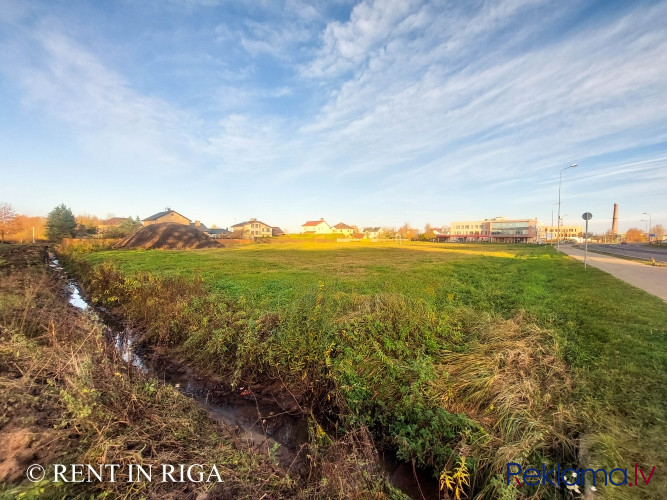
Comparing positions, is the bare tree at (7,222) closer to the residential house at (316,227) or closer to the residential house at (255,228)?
the residential house at (255,228)

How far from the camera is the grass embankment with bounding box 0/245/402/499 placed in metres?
2.68

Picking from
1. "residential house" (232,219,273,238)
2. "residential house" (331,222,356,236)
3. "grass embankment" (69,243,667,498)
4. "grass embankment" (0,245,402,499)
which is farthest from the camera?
"residential house" (331,222,356,236)

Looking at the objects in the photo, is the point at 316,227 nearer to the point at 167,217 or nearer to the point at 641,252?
the point at 167,217

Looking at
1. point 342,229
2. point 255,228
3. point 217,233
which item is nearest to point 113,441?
point 255,228

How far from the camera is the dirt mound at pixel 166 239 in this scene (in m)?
43.9

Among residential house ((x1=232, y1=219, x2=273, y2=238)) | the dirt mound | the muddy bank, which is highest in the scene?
residential house ((x1=232, y1=219, x2=273, y2=238))

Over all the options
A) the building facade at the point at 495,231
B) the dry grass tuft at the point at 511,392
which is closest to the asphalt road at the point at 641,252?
the dry grass tuft at the point at 511,392

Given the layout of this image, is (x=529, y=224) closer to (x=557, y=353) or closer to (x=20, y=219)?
(x=557, y=353)

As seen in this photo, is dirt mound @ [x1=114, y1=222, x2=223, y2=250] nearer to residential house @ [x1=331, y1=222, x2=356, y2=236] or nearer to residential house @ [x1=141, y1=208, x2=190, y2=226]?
residential house @ [x1=141, y1=208, x2=190, y2=226]

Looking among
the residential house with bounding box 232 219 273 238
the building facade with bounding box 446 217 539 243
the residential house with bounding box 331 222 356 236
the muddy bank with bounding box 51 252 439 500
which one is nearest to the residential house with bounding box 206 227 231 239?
the residential house with bounding box 232 219 273 238

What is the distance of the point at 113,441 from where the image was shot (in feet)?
9.68

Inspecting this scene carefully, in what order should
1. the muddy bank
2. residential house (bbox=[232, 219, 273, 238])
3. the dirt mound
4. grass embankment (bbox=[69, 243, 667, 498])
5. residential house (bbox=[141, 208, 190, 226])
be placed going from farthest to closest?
residential house (bbox=[232, 219, 273, 238]) < residential house (bbox=[141, 208, 190, 226]) < the dirt mound < the muddy bank < grass embankment (bbox=[69, 243, 667, 498])

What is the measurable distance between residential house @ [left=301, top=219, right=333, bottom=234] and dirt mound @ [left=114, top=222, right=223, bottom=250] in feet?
201

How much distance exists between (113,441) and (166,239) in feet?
168
